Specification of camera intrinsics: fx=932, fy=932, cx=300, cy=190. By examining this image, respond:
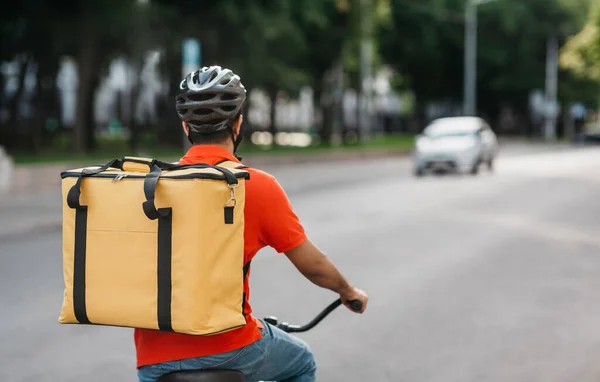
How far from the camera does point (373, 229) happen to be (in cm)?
1221

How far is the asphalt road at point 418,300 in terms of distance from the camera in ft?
17.7

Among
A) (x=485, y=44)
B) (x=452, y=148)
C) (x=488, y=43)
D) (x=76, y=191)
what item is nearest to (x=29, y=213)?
(x=76, y=191)

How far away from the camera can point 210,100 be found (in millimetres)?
2633

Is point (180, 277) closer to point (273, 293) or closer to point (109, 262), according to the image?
point (109, 262)

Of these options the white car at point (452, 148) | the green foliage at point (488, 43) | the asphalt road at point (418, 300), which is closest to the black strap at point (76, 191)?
the asphalt road at point (418, 300)

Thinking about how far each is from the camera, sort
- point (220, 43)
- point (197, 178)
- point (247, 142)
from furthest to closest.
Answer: point (247, 142) → point (220, 43) → point (197, 178)

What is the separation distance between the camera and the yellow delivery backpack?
2406 millimetres

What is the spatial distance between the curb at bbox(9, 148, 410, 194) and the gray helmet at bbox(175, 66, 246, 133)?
46.6 ft

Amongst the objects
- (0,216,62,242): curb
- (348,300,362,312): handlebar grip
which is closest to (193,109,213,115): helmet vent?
(348,300,362,312): handlebar grip

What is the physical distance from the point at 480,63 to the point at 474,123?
109 feet

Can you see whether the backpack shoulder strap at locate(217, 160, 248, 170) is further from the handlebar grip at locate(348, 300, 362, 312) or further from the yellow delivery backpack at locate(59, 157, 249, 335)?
the handlebar grip at locate(348, 300, 362, 312)

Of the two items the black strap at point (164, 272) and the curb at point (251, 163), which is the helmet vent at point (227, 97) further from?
the curb at point (251, 163)

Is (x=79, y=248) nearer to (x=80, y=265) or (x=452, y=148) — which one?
(x=80, y=265)

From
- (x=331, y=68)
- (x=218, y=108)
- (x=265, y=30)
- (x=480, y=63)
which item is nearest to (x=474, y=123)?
(x=265, y=30)
